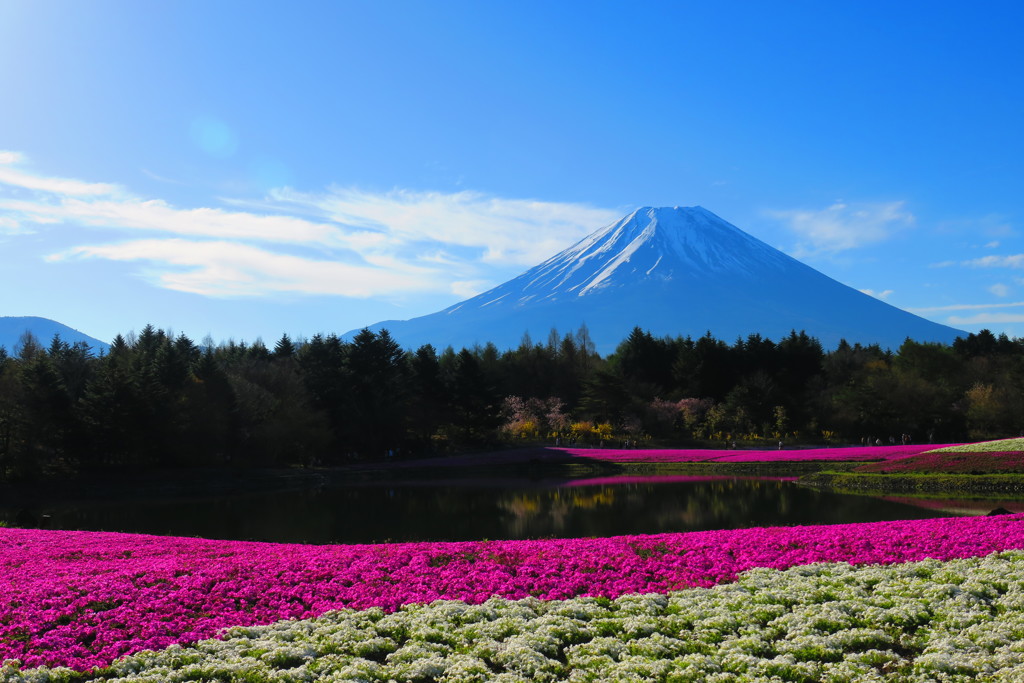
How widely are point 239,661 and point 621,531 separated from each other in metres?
13.9

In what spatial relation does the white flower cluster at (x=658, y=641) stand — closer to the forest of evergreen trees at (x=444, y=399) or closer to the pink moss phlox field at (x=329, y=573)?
the pink moss phlox field at (x=329, y=573)

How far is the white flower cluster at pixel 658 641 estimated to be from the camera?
27.9 ft

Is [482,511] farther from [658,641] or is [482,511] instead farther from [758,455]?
[758,455]

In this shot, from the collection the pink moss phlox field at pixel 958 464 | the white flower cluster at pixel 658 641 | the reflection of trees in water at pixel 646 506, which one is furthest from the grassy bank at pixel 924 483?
the white flower cluster at pixel 658 641

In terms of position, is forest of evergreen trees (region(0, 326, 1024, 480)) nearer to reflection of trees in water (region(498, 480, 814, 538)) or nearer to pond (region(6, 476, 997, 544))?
pond (region(6, 476, 997, 544))

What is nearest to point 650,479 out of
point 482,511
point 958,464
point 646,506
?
point 646,506

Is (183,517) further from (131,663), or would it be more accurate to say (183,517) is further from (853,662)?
(853,662)

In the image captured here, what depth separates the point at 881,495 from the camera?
3081cm

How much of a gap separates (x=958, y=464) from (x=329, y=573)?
104ft

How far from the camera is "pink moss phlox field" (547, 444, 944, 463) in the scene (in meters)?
42.6

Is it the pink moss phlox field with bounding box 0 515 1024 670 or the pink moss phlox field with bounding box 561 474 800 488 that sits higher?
the pink moss phlox field with bounding box 0 515 1024 670

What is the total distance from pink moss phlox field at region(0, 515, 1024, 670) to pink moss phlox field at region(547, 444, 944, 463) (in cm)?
2749

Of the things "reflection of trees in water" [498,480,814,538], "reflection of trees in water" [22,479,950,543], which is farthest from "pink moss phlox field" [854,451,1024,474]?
"reflection of trees in water" [498,480,814,538]

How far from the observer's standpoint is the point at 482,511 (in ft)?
90.4
